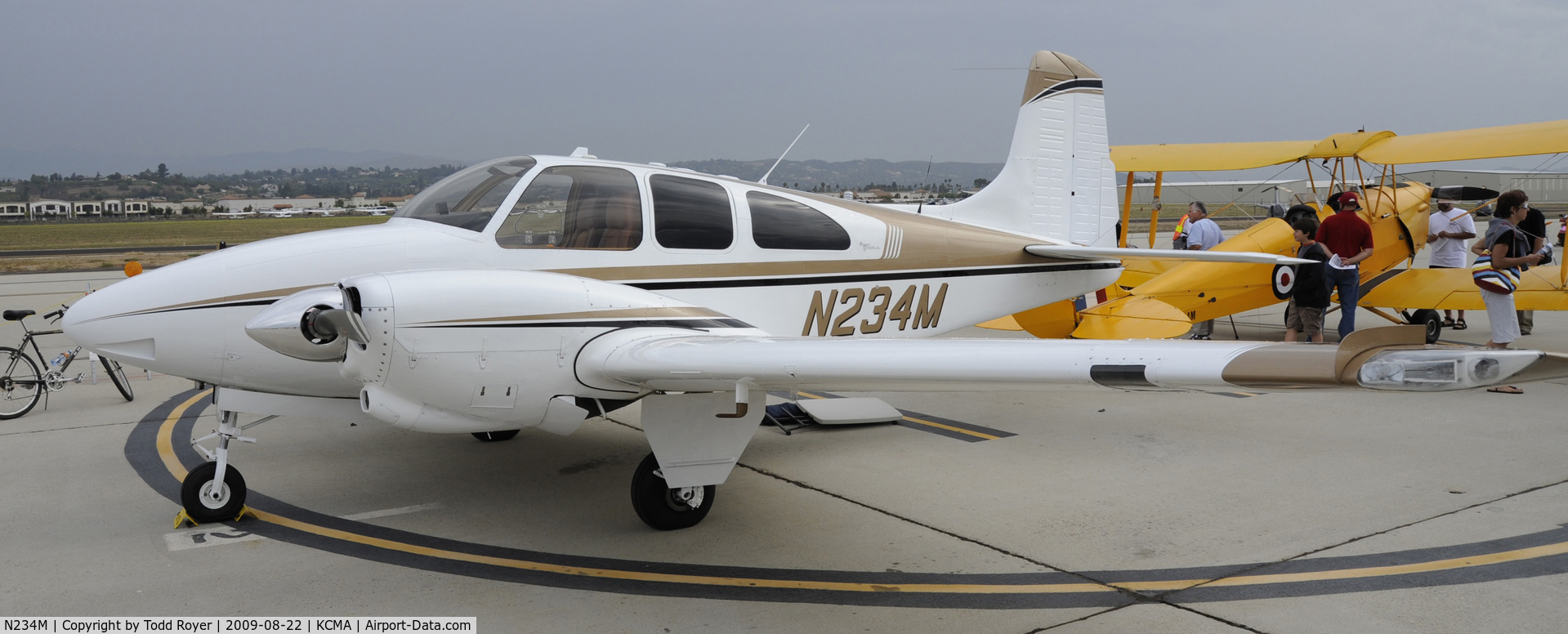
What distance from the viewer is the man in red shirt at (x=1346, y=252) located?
408 inches

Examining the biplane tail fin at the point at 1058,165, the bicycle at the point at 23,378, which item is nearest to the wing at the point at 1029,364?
the biplane tail fin at the point at 1058,165

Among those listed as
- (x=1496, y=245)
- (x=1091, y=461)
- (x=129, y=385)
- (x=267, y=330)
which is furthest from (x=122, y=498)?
(x=1496, y=245)

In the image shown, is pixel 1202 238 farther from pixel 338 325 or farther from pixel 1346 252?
pixel 338 325

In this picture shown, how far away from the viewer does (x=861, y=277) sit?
6.84 m

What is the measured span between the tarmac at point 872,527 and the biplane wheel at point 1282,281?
2.96 metres

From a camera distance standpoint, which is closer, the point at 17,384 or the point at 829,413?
the point at 829,413

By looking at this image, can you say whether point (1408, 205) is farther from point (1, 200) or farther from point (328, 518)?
point (1, 200)

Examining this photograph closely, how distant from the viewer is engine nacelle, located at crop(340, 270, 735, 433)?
15.3 feet

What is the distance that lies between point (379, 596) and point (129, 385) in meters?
7.34

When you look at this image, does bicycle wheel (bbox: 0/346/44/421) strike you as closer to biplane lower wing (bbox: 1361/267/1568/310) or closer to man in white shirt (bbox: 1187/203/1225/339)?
man in white shirt (bbox: 1187/203/1225/339)

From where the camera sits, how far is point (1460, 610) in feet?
14.0

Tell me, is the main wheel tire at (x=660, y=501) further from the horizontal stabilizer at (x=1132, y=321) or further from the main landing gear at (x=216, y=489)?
the horizontal stabilizer at (x=1132, y=321)

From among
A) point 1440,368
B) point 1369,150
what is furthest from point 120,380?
point 1369,150

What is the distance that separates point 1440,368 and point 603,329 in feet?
12.2
